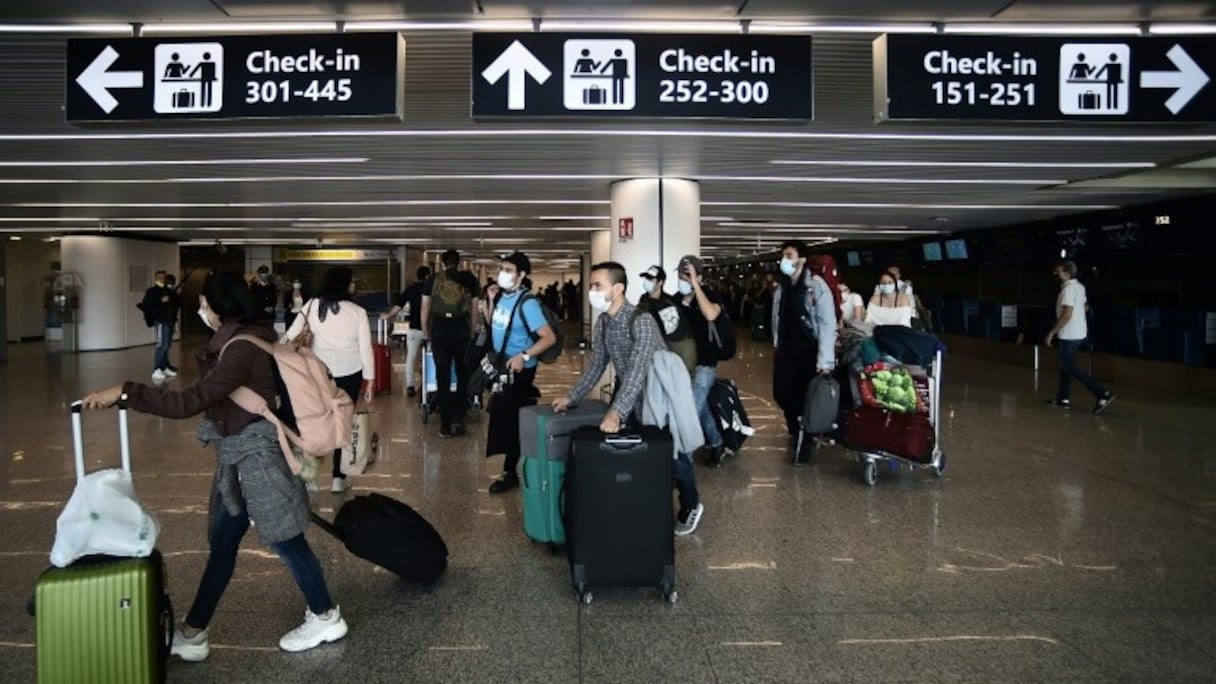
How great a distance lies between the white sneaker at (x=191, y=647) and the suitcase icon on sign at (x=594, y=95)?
135 inches

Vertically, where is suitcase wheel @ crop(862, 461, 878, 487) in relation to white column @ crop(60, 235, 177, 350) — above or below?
below

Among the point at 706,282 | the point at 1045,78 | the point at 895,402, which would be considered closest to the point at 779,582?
the point at 895,402

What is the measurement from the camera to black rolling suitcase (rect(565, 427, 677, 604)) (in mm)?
4105

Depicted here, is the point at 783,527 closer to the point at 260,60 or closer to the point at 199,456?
the point at 260,60

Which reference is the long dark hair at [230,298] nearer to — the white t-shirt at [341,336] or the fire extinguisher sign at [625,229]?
the white t-shirt at [341,336]

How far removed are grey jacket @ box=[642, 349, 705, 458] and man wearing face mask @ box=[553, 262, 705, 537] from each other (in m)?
0.06

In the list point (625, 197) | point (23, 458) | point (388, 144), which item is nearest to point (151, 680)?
point (23, 458)

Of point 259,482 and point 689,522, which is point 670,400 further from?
point 259,482

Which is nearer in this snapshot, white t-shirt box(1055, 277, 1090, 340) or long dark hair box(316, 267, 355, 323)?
long dark hair box(316, 267, 355, 323)

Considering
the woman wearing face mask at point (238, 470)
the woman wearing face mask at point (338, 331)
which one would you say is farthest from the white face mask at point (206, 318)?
the woman wearing face mask at point (338, 331)

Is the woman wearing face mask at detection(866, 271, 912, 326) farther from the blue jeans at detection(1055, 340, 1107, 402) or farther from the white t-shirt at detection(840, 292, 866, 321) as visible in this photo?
the blue jeans at detection(1055, 340, 1107, 402)

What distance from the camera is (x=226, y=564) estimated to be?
3.65 metres

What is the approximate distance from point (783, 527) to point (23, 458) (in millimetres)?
6474

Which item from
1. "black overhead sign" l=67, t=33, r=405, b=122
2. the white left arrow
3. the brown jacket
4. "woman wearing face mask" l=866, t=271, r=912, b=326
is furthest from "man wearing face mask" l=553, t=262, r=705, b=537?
"woman wearing face mask" l=866, t=271, r=912, b=326
